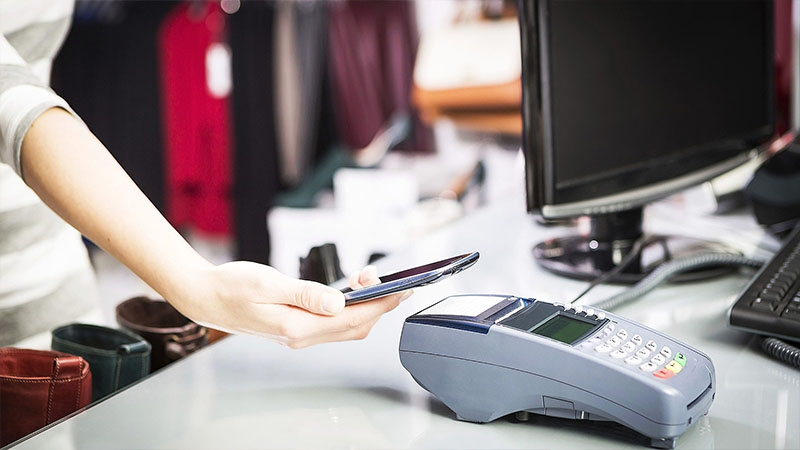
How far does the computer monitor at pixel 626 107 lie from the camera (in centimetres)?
81

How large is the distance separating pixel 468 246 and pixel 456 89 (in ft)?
3.57

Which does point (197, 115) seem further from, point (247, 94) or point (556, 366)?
point (556, 366)

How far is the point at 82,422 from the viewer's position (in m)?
0.57

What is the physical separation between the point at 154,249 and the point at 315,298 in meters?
0.11

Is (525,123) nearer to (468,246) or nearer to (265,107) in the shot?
(468,246)

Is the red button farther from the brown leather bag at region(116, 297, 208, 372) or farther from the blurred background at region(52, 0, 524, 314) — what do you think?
the blurred background at region(52, 0, 524, 314)

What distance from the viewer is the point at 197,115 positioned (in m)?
3.23

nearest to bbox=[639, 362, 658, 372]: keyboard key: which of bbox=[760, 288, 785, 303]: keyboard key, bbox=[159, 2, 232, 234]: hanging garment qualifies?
bbox=[760, 288, 785, 303]: keyboard key

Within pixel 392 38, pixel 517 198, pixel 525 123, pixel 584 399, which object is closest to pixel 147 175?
pixel 392 38

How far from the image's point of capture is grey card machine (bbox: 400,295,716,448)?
509 millimetres

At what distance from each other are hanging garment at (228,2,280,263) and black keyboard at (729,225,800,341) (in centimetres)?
247

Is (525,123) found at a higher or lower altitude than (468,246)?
higher

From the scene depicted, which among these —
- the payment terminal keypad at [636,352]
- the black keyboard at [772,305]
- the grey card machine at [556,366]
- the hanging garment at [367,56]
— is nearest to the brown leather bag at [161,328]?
the grey card machine at [556,366]

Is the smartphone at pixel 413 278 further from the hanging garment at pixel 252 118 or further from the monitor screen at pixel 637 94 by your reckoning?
the hanging garment at pixel 252 118
